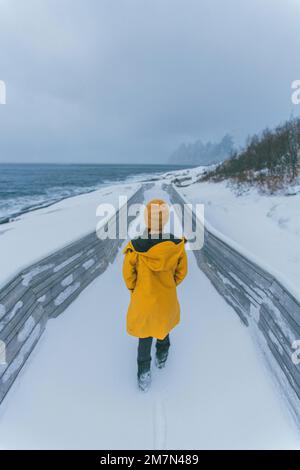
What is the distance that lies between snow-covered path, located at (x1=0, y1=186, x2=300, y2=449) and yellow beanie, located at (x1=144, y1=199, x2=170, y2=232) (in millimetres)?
1613

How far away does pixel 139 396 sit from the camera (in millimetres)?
2254

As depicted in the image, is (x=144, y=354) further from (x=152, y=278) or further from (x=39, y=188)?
(x=39, y=188)

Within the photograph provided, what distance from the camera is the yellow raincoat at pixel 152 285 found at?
2029mm

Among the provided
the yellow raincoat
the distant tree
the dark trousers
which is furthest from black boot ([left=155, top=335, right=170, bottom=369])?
the distant tree

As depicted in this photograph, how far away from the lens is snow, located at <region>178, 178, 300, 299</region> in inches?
134

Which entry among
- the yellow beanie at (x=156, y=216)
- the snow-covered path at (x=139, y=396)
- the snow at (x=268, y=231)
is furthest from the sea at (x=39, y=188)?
the yellow beanie at (x=156, y=216)

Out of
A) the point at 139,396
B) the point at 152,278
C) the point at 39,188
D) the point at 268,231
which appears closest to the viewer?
the point at 152,278

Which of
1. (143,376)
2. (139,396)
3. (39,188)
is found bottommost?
(139,396)

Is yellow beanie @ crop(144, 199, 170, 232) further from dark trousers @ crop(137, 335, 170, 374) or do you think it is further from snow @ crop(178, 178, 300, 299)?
snow @ crop(178, 178, 300, 299)

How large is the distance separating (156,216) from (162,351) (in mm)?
1477

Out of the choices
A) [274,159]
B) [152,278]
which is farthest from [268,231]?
[274,159]

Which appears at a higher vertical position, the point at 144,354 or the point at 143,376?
the point at 144,354

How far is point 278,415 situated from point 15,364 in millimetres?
2452

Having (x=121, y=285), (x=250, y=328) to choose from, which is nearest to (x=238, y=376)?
(x=250, y=328)
